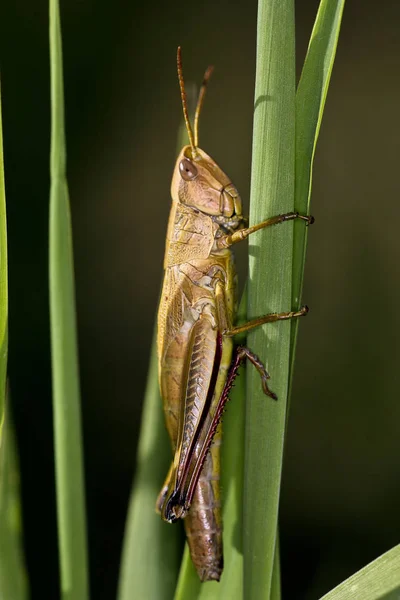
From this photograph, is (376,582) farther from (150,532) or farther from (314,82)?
(314,82)

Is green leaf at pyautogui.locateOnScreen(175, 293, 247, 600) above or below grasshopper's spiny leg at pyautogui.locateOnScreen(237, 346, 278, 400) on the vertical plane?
below

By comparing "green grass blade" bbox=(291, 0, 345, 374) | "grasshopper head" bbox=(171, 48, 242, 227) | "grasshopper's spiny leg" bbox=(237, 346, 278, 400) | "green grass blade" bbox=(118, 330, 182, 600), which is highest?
"green grass blade" bbox=(291, 0, 345, 374)

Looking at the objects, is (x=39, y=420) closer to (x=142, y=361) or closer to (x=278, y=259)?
(x=142, y=361)

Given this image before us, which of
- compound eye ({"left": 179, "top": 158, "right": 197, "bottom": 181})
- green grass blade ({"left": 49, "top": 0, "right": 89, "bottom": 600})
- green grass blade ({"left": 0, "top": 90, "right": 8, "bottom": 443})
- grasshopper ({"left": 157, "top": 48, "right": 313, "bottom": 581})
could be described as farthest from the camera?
compound eye ({"left": 179, "top": 158, "right": 197, "bottom": 181})

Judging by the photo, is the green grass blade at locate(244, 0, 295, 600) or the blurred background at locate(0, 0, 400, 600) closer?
the green grass blade at locate(244, 0, 295, 600)

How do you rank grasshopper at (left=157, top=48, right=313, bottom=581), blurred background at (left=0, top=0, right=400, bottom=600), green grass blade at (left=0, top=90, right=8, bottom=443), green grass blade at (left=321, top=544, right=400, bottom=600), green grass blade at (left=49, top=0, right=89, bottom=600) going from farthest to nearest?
blurred background at (left=0, top=0, right=400, bottom=600)
grasshopper at (left=157, top=48, right=313, bottom=581)
green grass blade at (left=49, top=0, right=89, bottom=600)
green grass blade at (left=0, top=90, right=8, bottom=443)
green grass blade at (left=321, top=544, right=400, bottom=600)

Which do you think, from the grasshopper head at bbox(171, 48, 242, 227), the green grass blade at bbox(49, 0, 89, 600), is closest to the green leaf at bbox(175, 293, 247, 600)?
the green grass blade at bbox(49, 0, 89, 600)

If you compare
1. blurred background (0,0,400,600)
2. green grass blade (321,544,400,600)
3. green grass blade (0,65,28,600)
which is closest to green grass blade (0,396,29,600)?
green grass blade (0,65,28,600)

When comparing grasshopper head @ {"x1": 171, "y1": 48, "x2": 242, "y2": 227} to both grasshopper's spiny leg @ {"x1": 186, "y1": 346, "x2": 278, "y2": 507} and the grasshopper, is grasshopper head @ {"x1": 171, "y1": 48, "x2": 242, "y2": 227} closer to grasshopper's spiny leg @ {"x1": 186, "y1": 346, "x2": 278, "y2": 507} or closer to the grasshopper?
the grasshopper

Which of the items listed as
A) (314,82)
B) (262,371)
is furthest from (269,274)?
(314,82)
